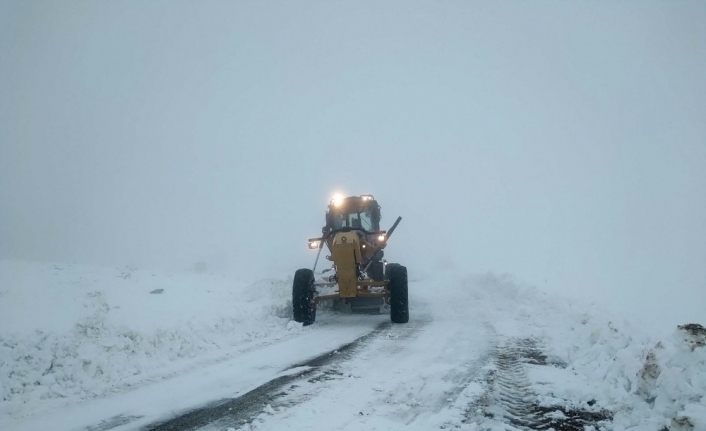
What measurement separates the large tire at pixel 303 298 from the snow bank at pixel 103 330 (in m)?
0.40

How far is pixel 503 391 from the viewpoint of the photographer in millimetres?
4539

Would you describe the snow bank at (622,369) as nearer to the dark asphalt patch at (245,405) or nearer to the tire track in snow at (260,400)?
the tire track in snow at (260,400)

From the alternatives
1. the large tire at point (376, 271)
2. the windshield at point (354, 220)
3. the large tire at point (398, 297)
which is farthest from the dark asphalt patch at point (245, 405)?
the windshield at point (354, 220)

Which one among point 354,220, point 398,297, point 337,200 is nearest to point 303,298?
point 398,297

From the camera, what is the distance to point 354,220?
39.9ft

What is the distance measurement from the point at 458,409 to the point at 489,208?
142m

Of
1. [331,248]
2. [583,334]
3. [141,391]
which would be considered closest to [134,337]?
[141,391]

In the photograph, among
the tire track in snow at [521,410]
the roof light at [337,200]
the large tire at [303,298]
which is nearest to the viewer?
the tire track in snow at [521,410]

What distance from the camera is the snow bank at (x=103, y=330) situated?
5.00m

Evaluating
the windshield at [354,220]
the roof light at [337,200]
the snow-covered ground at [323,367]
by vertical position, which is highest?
the roof light at [337,200]

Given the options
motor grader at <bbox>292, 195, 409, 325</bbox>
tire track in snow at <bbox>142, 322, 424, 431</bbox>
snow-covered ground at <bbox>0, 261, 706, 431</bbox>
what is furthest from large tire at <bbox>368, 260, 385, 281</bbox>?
tire track in snow at <bbox>142, 322, 424, 431</bbox>

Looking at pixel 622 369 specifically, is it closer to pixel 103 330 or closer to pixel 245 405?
pixel 245 405

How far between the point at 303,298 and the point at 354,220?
3.46 meters

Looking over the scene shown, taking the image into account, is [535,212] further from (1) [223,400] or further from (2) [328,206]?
(1) [223,400]
